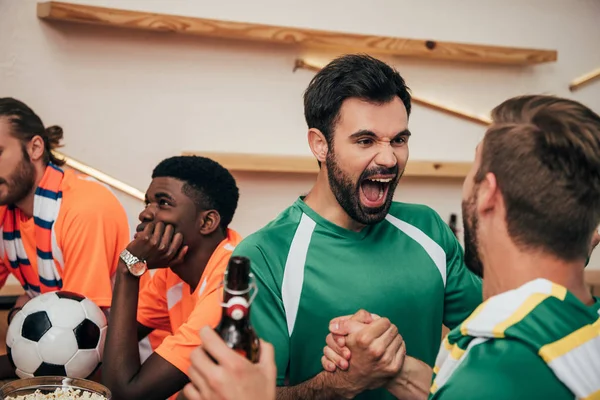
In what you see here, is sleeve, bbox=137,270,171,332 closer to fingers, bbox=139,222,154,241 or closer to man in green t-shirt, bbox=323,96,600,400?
fingers, bbox=139,222,154,241

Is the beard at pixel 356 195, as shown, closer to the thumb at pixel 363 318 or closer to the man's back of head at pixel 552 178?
the thumb at pixel 363 318

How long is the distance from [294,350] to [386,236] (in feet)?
1.31

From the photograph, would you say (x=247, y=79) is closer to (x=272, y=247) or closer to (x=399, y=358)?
(x=272, y=247)

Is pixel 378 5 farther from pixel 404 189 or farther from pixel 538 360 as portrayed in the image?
pixel 538 360

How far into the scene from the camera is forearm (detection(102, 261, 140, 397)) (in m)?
1.97

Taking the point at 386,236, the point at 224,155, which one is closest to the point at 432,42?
the point at 224,155

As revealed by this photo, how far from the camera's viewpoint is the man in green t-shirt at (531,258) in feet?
3.40

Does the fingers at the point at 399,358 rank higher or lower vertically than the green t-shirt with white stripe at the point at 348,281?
lower

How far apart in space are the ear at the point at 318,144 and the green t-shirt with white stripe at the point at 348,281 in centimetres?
14

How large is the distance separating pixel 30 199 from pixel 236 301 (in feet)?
6.14

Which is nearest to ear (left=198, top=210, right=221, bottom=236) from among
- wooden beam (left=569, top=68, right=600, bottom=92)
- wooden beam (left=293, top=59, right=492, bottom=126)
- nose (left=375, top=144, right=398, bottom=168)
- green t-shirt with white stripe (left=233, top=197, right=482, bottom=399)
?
green t-shirt with white stripe (left=233, top=197, right=482, bottom=399)

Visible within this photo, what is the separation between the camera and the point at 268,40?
3.55 metres

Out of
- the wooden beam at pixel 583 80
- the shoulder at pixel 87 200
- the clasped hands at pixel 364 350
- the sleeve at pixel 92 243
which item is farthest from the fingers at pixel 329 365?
the wooden beam at pixel 583 80

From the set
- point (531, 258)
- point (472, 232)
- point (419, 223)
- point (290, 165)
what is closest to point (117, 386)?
point (419, 223)
